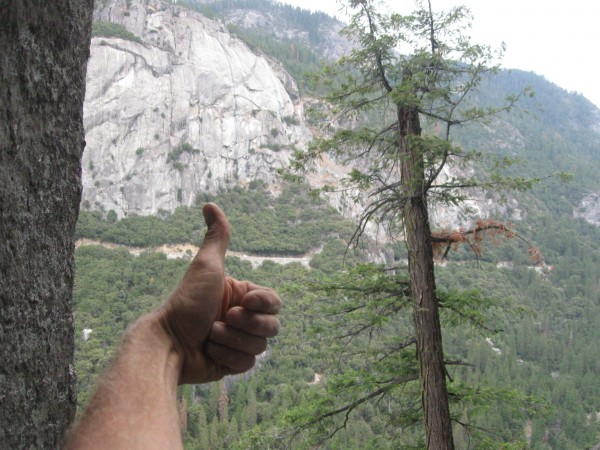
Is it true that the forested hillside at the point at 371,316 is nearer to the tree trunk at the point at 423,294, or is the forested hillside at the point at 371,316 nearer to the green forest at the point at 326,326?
the green forest at the point at 326,326

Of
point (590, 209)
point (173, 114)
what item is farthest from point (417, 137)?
point (590, 209)

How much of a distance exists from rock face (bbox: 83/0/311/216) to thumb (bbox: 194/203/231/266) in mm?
58025

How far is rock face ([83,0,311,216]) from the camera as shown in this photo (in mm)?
61188

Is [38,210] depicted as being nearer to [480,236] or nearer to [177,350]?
[177,350]

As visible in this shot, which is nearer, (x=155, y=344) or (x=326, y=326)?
(x=155, y=344)

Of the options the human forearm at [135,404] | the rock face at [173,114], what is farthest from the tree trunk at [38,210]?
the rock face at [173,114]

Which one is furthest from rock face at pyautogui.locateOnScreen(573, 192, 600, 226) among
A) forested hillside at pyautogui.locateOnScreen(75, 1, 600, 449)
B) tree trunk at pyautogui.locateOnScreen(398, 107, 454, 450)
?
tree trunk at pyautogui.locateOnScreen(398, 107, 454, 450)

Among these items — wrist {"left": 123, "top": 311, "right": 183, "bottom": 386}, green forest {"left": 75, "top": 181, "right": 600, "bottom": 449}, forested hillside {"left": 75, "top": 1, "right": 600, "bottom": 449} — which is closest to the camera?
wrist {"left": 123, "top": 311, "right": 183, "bottom": 386}

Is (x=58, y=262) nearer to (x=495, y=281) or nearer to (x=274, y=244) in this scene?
(x=274, y=244)

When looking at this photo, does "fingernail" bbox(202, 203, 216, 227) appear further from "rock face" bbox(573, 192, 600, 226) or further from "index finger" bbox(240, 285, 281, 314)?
"rock face" bbox(573, 192, 600, 226)

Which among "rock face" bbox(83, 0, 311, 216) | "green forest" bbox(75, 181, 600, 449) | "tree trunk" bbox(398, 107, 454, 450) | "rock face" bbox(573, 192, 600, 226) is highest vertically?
"rock face" bbox(83, 0, 311, 216)

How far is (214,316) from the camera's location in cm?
127

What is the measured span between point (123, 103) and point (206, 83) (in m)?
12.7

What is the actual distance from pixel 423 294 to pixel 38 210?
3.88 metres
